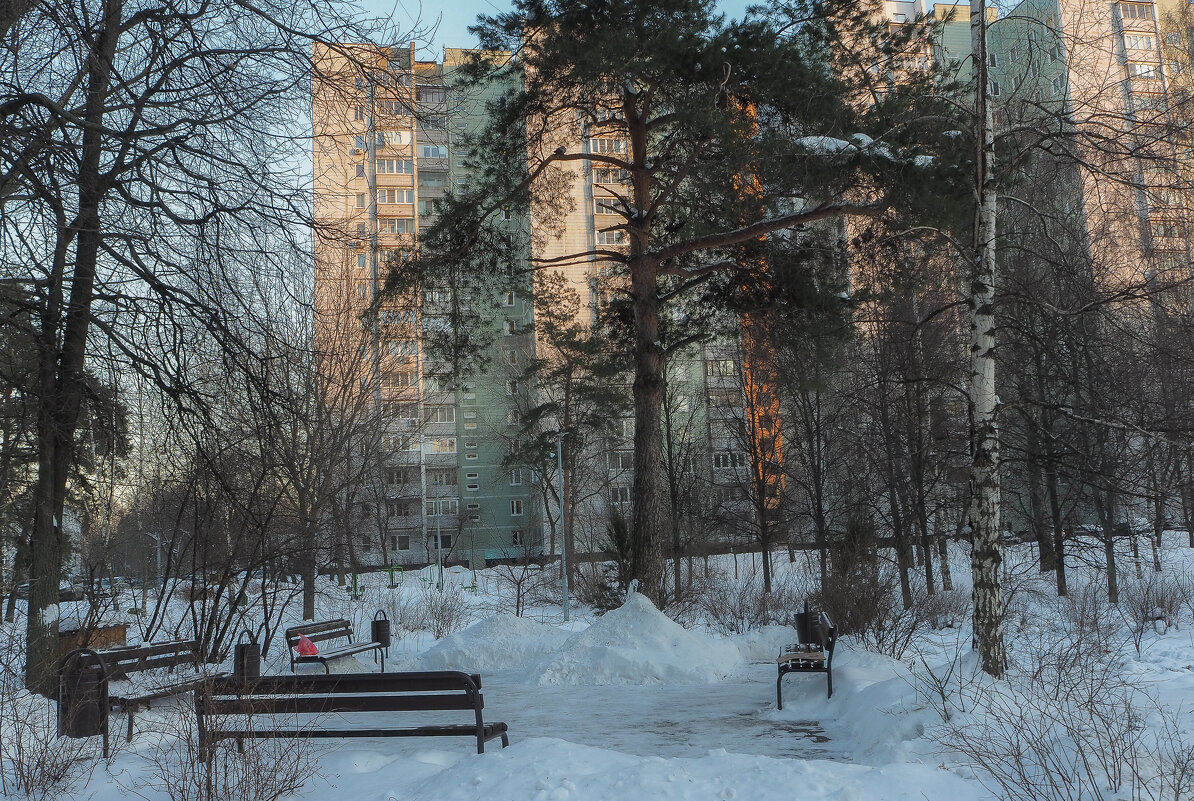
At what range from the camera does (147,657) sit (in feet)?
35.0

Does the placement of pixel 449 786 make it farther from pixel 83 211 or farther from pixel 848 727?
pixel 83 211

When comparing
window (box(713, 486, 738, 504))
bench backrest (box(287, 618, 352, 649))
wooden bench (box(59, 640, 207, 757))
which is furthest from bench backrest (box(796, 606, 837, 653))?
window (box(713, 486, 738, 504))

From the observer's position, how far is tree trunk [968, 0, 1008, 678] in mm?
7656

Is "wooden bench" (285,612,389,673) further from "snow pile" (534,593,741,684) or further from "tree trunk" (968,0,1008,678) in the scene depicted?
"tree trunk" (968,0,1008,678)

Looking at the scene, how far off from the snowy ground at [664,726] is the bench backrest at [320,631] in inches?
23.2

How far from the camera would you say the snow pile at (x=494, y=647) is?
1520 centimetres

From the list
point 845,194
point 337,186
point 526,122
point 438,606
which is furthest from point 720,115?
point 438,606

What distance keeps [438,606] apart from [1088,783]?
704 inches

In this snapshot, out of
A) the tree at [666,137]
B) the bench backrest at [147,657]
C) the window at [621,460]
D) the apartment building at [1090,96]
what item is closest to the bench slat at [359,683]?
the bench backrest at [147,657]

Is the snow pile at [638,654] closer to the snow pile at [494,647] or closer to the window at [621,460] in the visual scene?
the snow pile at [494,647]

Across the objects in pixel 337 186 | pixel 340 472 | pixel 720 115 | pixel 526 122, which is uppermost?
pixel 526 122

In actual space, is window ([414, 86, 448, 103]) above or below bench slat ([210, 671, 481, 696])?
above

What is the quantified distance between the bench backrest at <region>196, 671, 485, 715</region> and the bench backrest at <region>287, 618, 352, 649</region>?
594 cm

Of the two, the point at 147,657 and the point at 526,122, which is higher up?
A: the point at 526,122
